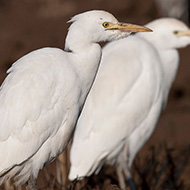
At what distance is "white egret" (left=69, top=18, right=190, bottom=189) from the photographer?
5.57 m

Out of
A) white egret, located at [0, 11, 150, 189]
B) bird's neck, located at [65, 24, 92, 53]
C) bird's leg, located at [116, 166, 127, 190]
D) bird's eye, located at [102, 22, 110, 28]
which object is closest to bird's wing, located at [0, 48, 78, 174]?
white egret, located at [0, 11, 150, 189]

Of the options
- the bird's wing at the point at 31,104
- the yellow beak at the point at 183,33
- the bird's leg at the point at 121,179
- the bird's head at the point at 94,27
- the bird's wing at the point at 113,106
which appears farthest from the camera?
the yellow beak at the point at 183,33

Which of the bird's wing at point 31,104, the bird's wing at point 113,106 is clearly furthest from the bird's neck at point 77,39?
the bird's wing at point 113,106

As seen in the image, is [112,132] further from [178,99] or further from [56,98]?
[178,99]

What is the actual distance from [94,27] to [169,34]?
214cm

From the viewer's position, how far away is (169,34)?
6.08 m

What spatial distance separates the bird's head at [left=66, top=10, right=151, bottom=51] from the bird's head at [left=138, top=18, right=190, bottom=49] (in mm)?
2003

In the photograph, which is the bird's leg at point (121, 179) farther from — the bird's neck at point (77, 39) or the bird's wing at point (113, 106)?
the bird's neck at point (77, 39)

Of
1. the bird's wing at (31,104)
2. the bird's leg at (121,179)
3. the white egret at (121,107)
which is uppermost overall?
the bird's wing at (31,104)

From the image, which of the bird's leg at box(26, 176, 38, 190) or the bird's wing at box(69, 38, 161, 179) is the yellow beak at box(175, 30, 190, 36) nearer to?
the bird's wing at box(69, 38, 161, 179)

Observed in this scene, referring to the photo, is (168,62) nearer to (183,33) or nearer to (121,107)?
(183,33)

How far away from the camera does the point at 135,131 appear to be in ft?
19.1

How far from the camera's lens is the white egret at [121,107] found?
5566 millimetres

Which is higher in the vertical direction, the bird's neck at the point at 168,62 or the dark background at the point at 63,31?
the bird's neck at the point at 168,62
